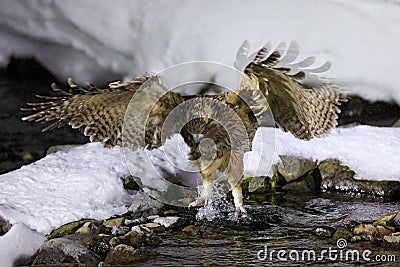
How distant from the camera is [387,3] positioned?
4820 mm

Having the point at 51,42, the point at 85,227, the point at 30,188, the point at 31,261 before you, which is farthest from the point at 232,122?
the point at 51,42

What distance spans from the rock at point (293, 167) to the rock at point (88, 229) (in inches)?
56.6

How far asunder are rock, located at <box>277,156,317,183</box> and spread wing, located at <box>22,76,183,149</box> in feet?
4.79

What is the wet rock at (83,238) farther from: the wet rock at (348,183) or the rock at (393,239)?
the wet rock at (348,183)

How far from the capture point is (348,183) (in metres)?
3.96

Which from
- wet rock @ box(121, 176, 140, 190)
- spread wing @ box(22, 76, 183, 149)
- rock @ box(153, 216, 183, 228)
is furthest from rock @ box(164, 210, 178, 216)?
spread wing @ box(22, 76, 183, 149)

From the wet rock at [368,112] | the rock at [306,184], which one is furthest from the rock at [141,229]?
the wet rock at [368,112]

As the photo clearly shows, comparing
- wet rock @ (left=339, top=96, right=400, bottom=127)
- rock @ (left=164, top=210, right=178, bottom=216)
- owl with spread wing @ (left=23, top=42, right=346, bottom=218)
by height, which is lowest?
rock @ (left=164, top=210, right=178, bottom=216)

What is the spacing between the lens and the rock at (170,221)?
10.2 ft

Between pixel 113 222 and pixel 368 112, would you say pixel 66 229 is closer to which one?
pixel 113 222

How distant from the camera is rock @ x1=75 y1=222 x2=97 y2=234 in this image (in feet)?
9.72

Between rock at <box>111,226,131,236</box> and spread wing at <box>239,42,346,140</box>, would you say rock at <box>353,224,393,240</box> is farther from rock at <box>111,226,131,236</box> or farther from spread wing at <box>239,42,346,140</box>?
rock at <box>111,226,131,236</box>

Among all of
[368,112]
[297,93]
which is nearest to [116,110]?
[297,93]

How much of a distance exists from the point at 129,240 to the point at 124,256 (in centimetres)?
25
